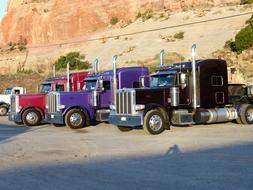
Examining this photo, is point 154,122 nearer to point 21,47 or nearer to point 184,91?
point 184,91

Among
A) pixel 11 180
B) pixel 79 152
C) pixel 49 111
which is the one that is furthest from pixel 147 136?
pixel 11 180

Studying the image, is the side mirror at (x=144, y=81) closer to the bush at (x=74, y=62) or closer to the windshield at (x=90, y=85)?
the windshield at (x=90, y=85)

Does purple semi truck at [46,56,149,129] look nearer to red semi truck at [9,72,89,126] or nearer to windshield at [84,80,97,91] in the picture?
windshield at [84,80,97,91]

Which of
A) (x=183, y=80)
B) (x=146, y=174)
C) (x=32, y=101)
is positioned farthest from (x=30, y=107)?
(x=146, y=174)

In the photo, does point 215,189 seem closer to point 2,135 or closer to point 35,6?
point 2,135

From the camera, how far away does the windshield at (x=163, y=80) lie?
21766 mm

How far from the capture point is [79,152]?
49.7 ft

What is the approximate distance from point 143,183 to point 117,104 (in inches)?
439

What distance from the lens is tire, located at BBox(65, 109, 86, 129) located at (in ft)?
78.9

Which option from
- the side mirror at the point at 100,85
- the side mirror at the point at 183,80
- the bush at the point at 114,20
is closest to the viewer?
the side mirror at the point at 183,80

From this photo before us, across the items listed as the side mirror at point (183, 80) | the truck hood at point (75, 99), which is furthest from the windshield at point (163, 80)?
the truck hood at point (75, 99)

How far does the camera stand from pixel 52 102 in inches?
976

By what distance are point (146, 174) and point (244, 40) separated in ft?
150

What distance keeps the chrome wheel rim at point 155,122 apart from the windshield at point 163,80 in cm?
193
